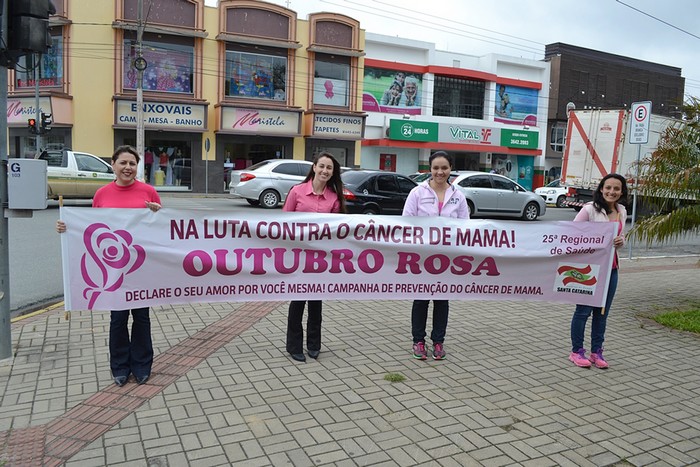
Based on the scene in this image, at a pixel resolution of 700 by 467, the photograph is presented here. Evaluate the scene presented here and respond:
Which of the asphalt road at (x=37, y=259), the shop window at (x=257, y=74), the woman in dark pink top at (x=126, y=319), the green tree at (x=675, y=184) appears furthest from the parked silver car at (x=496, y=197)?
the shop window at (x=257, y=74)

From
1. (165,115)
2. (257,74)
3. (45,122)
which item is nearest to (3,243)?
(45,122)

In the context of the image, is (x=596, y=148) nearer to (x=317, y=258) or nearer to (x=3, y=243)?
(x=317, y=258)

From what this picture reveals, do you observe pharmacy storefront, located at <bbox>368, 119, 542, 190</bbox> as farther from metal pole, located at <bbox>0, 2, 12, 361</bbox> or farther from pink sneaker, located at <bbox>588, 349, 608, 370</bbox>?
metal pole, located at <bbox>0, 2, 12, 361</bbox>

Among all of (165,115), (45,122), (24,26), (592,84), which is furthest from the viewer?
(592,84)

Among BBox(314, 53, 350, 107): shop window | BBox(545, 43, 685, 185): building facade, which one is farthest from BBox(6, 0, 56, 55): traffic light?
BBox(545, 43, 685, 185): building facade

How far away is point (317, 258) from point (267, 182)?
1469 centimetres

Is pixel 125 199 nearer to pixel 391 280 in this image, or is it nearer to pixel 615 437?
pixel 391 280

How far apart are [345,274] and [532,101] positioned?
4025 cm

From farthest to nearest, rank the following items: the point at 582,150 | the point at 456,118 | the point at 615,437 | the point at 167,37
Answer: the point at 456,118 < the point at 167,37 < the point at 582,150 < the point at 615,437

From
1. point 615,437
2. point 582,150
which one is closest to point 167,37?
point 582,150

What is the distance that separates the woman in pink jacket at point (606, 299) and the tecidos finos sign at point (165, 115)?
25.3 metres

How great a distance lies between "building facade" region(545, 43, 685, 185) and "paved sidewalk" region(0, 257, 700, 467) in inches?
1560

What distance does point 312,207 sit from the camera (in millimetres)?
5340

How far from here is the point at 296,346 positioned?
532cm
